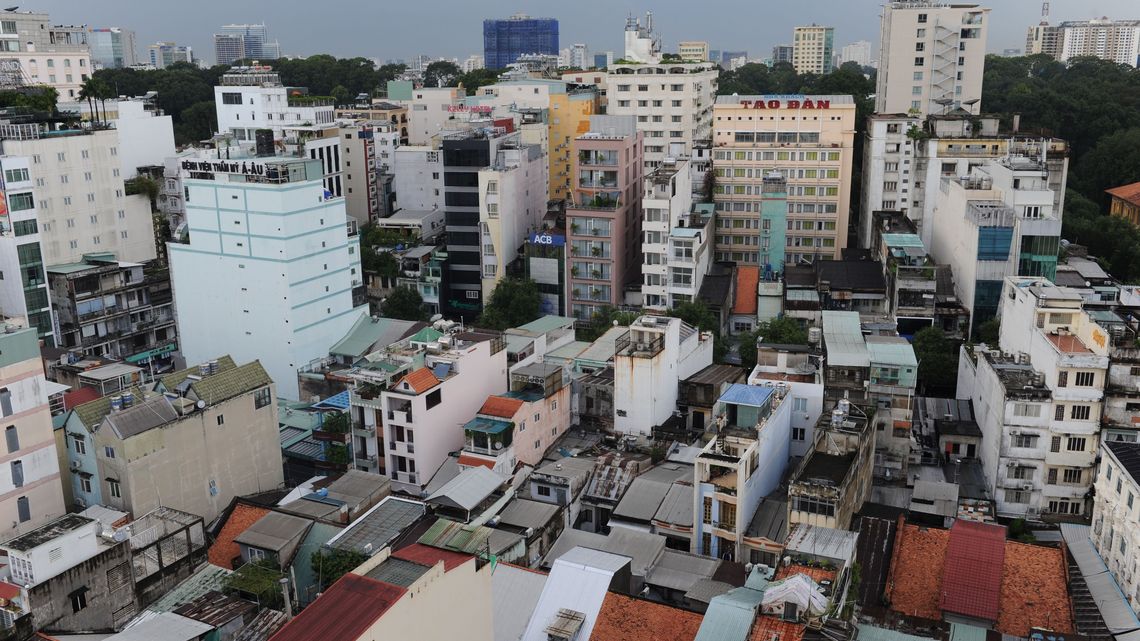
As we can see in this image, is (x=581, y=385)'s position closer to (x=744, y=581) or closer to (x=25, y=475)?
(x=744, y=581)

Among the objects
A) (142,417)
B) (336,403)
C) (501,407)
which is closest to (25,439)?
(142,417)

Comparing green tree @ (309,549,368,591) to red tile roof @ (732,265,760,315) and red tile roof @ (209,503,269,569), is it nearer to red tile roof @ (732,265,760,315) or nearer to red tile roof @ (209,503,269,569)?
red tile roof @ (209,503,269,569)

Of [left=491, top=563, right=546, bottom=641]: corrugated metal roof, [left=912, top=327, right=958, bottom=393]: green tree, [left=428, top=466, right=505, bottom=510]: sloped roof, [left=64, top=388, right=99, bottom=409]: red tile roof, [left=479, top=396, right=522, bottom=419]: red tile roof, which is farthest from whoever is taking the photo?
[left=912, top=327, right=958, bottom=393]: green tree

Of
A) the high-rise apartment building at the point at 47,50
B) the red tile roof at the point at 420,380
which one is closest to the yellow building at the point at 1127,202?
the red tile roof at the point at 420,380

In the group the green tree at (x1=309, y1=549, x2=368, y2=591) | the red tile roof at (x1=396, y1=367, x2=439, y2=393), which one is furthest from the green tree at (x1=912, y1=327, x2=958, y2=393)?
the green tree at (x1=309, y1=549, x2=368, y2=591)

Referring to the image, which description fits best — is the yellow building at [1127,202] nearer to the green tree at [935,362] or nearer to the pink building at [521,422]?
the green tree at [935,362]
